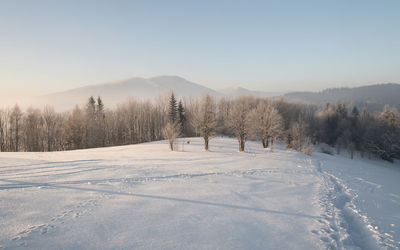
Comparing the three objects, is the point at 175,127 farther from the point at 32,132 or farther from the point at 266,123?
the point at 32,132

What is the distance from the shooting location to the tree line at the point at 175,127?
92.4 feet

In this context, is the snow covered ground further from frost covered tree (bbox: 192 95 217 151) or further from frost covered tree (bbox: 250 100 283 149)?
frost covered tree (bbox: 250 100 283 149)

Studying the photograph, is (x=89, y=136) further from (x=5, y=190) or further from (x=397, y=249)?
(x=397, y=249)

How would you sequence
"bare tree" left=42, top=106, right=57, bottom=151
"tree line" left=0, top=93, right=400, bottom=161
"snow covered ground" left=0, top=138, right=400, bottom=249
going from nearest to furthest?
"snow covered ground" left=0, top=138, right=400, bottom=249, "tree line" left=0, top=93, right=400, bottom=161, "bare tree" left=42, top=106, right=57, bottom=151

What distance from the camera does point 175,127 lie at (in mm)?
A: 28578

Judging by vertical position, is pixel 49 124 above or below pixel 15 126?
above

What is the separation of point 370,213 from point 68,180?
550 inches

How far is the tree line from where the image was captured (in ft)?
92.4

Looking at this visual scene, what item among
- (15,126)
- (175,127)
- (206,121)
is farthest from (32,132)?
(206,121)

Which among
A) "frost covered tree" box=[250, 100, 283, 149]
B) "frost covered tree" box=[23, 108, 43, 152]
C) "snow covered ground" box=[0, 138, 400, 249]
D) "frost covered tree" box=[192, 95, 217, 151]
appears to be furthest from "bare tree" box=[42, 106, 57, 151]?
"frost covered tree" box=[250, 100, 283, 149]

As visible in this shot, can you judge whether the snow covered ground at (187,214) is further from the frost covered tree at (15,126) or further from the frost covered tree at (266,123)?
the frost covered tree at (15,126)

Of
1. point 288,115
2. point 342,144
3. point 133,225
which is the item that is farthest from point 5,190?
point 342,144

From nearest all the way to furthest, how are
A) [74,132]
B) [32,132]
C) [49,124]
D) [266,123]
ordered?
[266,123], [74,132], [32,132], [49,124]

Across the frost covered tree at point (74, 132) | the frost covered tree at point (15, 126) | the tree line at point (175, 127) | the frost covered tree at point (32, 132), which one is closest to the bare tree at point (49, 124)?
the tree line at point (175, 127)
